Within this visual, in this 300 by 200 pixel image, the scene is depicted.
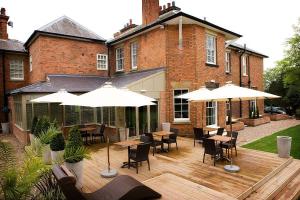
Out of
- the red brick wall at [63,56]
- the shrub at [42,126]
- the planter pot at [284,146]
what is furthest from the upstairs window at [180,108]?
the red brick wall at [63,56]

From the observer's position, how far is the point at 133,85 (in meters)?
12.6

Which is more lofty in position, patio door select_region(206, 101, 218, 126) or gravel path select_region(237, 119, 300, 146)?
patio door select_region(206, 101, 218, 126)

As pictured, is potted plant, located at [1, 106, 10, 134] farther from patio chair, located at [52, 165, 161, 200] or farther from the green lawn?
the green lawn

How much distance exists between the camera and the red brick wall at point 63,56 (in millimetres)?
16125

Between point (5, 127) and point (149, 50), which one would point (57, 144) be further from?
point (5, 127)

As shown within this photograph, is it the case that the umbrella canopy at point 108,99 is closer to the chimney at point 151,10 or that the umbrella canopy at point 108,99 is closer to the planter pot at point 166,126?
the planter pot at point 166,126

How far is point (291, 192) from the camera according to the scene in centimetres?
672

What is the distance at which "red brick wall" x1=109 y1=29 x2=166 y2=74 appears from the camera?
1422 centimetres

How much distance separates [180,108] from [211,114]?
2.60 metres

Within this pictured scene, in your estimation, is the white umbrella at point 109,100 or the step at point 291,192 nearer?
the step at point 291,192

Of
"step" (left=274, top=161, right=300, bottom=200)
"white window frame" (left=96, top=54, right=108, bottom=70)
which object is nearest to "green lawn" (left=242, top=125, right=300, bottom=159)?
"step" (left=274, top=161, right=300, bottom=200)

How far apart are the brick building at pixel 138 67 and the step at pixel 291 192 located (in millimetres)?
7214

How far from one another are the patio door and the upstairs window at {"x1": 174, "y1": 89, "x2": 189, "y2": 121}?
Result: 1.72 m

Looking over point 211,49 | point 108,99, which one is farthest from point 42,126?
point 211,49
